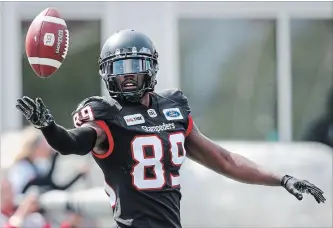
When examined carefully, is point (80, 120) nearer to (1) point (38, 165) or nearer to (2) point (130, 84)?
(2) point (130, 84)

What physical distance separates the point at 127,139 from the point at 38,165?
2906mm

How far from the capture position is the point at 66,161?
6.43m

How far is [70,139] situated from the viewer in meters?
3.10

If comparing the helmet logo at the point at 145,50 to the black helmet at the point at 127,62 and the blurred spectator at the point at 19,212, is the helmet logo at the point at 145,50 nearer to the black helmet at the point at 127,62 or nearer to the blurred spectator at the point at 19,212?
the black helmet at the point at 127,62

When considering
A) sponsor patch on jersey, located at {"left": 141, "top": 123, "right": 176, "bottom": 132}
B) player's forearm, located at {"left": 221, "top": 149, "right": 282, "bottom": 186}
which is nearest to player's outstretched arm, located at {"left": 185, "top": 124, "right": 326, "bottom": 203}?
player's forearm, located at {"left": 221, "top": 149, "right": 282, "bottom": 186}

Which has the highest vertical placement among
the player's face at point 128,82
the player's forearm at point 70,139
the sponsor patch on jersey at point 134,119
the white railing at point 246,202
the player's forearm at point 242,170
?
the player's face at point 128,82

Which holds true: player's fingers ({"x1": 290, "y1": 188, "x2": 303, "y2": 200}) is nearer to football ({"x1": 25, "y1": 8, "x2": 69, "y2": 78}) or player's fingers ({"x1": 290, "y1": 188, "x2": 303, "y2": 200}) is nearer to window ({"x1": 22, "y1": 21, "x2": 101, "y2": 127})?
football ({"x1": 25, "y1": 8, "x2": 69, "y2": 78})

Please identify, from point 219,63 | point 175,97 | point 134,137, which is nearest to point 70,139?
point 134,137

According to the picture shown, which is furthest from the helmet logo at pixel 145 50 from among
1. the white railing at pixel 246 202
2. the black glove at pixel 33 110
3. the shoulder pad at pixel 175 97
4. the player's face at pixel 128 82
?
the white railing at pixel 246 202

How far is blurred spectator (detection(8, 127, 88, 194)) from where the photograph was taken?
19.7 ft

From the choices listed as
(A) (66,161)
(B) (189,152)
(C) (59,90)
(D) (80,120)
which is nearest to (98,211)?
(A) (66,161)

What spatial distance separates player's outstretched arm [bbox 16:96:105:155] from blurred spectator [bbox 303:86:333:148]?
15.6 ft

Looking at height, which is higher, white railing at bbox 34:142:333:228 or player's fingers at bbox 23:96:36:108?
player's fingers at bbox 23:96:36:108

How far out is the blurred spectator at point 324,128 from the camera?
7691mm
